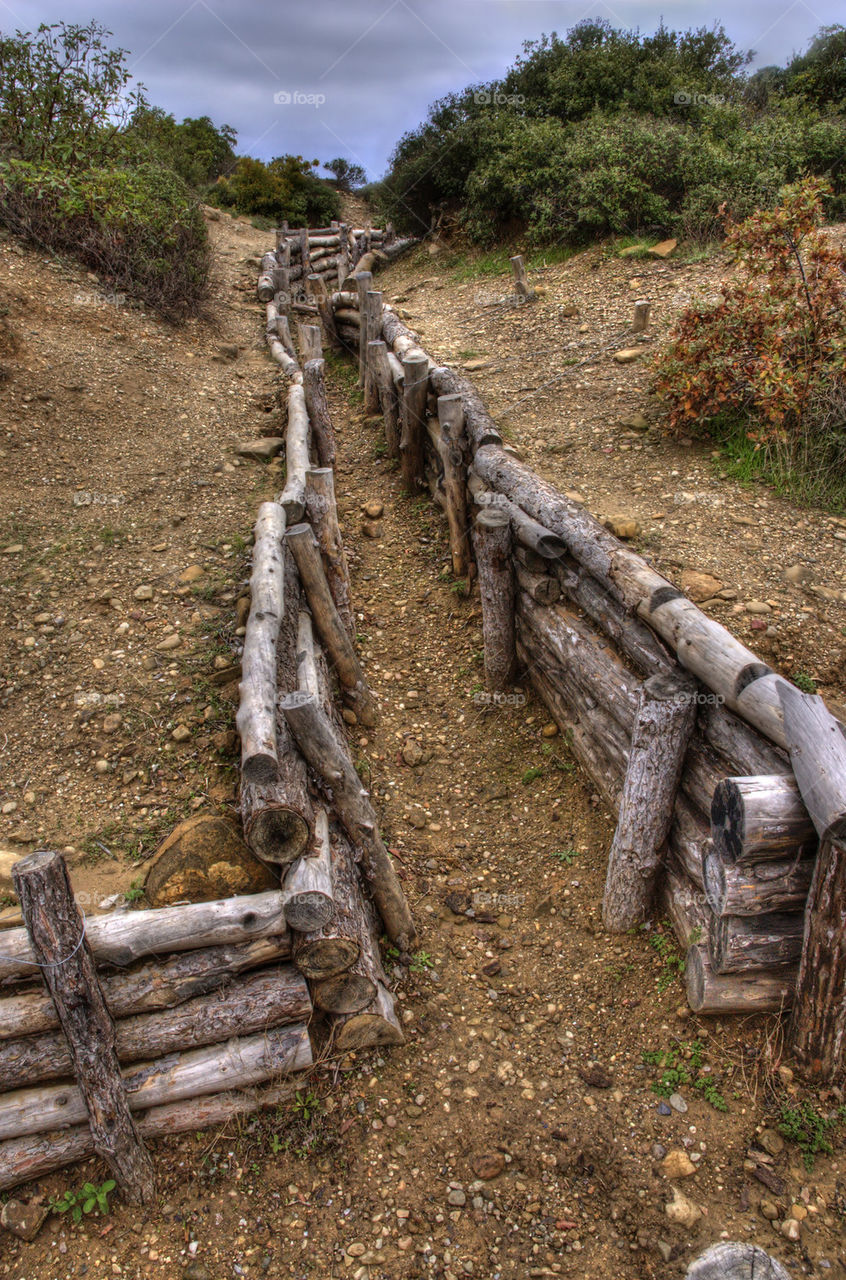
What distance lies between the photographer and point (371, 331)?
9984 mm

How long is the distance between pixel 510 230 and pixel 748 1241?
1513 centimetres

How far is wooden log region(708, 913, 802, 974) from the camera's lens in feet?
10.2

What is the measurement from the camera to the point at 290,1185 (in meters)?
2.97

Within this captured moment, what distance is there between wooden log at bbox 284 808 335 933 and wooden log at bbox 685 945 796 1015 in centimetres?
170

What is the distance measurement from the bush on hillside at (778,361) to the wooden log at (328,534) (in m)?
3.32

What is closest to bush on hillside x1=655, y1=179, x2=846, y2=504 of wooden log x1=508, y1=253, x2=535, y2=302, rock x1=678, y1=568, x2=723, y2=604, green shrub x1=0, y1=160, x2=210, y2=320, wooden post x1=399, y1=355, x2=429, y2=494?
rock x1=678, y1=568, x2=723, y2=604

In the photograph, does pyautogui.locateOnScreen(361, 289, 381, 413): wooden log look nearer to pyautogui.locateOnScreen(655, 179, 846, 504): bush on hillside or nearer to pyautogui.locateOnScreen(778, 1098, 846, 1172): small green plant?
pyautogui.locateOnScreen(655, 179, 846, 504): bush on hillside

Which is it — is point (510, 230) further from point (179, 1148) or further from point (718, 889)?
point (179, 1148)

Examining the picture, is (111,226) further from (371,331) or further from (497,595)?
(497,595)

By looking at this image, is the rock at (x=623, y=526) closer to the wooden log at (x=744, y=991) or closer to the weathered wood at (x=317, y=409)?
the wooden log at (x=744, y=991)

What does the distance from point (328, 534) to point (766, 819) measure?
13.0ft

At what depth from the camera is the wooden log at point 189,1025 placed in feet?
9.54

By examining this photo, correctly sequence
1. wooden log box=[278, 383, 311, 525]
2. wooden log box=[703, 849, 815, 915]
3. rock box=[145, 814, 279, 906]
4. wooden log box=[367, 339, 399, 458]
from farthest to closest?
wooden log box=[367, 339, 399, 458] < wooden log box=[278, 383, 311, 525] < rock box=[145, 814, 279, 906] < wooden log box=[703, 849, 815, 915]

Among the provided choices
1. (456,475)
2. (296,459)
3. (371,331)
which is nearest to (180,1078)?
(456,475)
